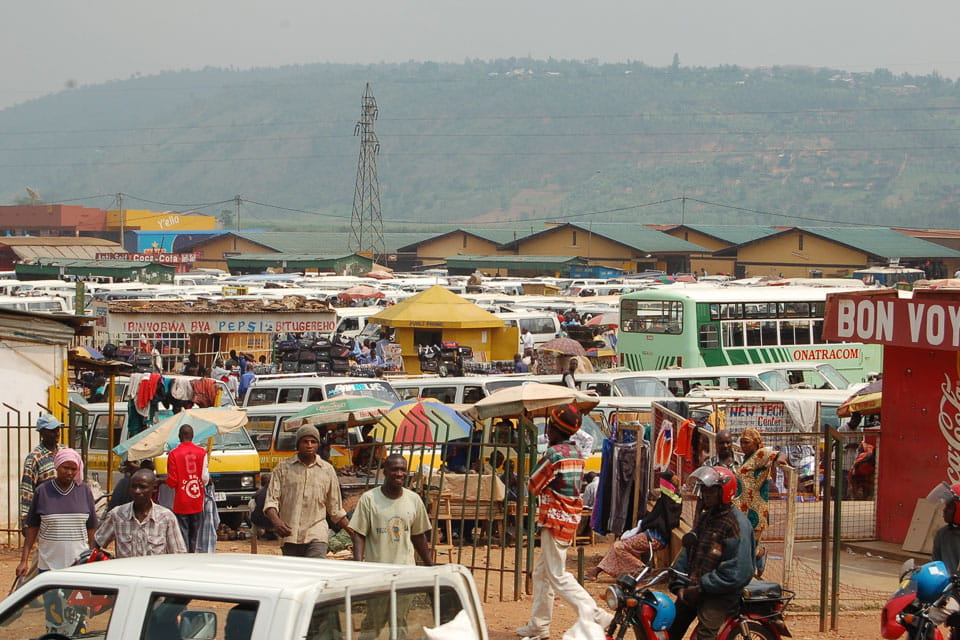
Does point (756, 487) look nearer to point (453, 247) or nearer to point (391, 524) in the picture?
point (391, 524)

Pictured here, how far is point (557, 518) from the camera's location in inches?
326

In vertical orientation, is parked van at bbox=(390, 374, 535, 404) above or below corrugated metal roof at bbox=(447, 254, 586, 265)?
Result: below

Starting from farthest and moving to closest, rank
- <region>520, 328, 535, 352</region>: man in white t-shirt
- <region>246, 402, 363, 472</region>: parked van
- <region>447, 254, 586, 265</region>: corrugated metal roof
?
<region>447, 254, 586, 265</region>: corrugated metal roof < <region>520, 328, 535, 352</region>: man in white t-shirt < <region>246, 402, 363, 472</region>: parked van

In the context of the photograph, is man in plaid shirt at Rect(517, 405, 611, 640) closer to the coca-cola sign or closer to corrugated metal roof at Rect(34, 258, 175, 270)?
the coca-cola sign

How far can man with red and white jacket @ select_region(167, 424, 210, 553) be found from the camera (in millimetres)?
11219

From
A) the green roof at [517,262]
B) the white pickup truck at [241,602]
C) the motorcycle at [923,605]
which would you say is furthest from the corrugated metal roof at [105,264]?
the white pickup truck at [241,602]

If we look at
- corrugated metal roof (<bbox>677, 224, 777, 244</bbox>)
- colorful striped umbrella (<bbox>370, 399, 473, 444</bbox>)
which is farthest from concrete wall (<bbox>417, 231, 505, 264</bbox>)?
colorful striped umbrella (<bbox>370, 399, 473, 444</bbox>)

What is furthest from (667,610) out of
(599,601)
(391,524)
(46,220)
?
(46,220)

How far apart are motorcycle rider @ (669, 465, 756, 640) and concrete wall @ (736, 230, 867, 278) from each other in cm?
6621

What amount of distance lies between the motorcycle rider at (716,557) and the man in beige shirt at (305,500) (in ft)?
8.68

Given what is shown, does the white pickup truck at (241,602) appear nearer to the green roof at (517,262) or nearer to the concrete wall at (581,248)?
the green roof at (517,262)

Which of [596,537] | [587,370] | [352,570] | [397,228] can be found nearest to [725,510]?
[352,570]

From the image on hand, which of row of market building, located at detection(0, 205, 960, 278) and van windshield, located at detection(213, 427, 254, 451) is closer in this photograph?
van windshield, located at detection(213, 427, 254, 451)

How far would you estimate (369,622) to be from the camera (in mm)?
5160
